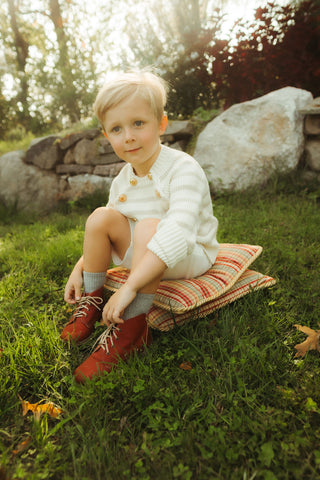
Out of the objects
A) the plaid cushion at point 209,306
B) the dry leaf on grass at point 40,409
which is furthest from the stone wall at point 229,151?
the dry leaf on grass at point 40,409

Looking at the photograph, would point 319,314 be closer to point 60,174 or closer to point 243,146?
point 243,146

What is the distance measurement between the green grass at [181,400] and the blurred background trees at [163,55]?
9.99ft

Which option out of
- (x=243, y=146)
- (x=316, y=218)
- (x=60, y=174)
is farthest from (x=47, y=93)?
(x=316, y=218)

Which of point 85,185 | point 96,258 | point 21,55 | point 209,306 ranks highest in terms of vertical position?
point 21,55

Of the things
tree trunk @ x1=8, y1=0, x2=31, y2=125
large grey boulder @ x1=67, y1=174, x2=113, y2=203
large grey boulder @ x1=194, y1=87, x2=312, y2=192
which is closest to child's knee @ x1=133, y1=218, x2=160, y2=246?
large grey boulder @ x1=194, y1=87, x2=312, y2=192

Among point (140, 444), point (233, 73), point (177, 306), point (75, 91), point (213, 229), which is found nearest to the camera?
point (140, 444)

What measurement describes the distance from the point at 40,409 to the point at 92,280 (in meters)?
0.67

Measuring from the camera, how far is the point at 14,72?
8352 millimetres

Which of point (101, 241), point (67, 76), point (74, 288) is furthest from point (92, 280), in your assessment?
point (67, 76)

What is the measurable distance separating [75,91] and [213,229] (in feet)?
17.4

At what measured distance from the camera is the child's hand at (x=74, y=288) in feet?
5.55

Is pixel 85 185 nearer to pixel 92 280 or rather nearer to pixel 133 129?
pixel 92 280

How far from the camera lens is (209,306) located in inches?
62.6

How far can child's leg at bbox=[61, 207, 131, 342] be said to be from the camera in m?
1.57
